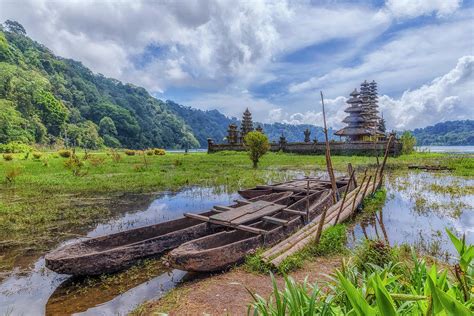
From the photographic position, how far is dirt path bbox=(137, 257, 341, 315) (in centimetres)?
412

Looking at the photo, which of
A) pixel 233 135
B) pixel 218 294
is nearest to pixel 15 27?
pixel 233 135

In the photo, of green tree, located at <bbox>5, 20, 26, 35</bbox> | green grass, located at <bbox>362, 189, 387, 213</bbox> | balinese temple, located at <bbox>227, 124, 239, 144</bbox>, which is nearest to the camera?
green grass, located at <bbox>362, 189, 387, 213</bbox>

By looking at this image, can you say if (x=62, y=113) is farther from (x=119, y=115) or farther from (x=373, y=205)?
(x=373, y=205)

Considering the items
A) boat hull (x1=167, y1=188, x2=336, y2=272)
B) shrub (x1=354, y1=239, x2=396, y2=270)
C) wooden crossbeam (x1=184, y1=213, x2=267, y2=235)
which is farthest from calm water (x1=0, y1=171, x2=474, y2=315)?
shrub (x1=354, y1=239, x2=396, y2=270)

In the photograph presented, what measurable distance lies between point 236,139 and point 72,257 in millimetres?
45589

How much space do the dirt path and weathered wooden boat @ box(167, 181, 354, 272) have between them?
1.03 ft

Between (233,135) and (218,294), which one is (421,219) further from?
(233,135)

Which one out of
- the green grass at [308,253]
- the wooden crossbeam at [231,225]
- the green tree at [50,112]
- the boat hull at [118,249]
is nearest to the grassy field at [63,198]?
the boat hull at [118,249]

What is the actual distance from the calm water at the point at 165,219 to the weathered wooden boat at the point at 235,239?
72 centimetres

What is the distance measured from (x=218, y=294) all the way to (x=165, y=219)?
524 cm

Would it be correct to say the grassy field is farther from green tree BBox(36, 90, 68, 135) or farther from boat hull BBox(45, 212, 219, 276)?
green tree BBox(36, 90, 68, 135)

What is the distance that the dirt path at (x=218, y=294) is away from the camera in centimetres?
412

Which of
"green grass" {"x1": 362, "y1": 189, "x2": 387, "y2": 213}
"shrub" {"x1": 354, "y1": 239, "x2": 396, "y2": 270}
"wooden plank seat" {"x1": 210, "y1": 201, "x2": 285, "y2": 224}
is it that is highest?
"wooden plank seat" {"x1": 210, "y1": 201, "x2": 285, "y2": 224}

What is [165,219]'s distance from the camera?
367 inches
